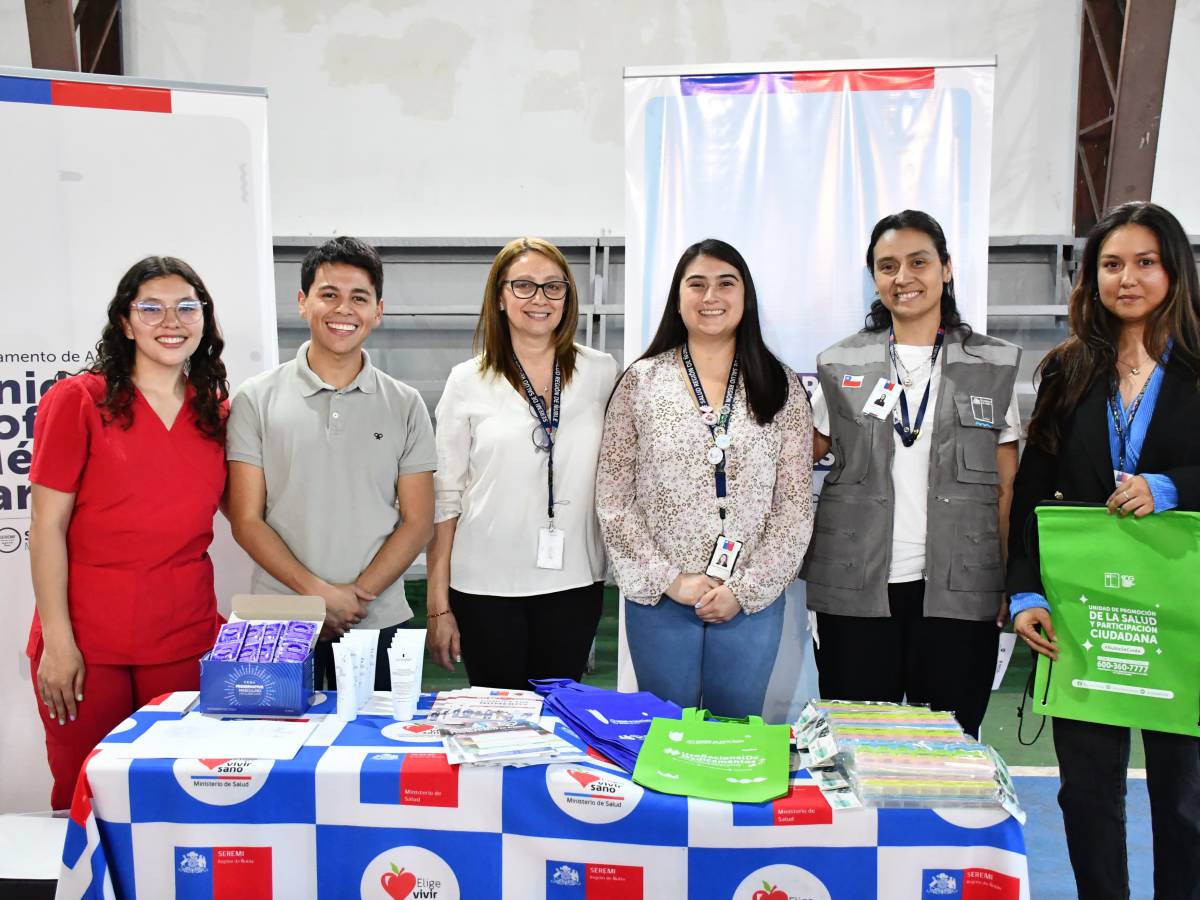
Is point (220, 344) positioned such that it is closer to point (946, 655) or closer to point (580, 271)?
point (946, 655)

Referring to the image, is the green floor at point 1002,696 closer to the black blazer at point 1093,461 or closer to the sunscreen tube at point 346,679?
the black blazer at point 1093,461

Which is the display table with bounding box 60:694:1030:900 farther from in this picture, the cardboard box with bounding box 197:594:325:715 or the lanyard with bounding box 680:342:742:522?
the lanyard with bounding box 680:342:742:522

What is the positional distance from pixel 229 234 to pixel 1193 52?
667 cm

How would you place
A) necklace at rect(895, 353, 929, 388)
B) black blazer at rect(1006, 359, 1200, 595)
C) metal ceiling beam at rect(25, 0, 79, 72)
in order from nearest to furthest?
black blazer at rect(1006, 359, 1200, 595), necklace at rect(895, 353, 929, 388), metal ceiling beam at rect(25, 0, 79, 72)

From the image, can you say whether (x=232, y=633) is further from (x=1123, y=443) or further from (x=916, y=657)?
(x=1123, y=443)

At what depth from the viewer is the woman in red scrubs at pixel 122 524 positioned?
6.11ft

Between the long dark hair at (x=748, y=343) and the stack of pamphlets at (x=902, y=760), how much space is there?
0.74 meters

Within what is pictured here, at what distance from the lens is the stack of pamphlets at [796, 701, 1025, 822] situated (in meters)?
1.30

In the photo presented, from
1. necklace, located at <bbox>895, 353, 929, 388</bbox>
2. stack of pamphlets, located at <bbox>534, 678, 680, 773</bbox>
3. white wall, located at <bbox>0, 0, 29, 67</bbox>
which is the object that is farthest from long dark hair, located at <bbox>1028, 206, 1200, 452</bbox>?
white wall, located at <bbox>0, 0, 29, 67</bbox>

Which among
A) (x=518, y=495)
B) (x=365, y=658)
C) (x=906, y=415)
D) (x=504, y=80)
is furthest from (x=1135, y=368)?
(x=504, y=80)

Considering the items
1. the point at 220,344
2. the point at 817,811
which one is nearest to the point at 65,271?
the point at 220,344

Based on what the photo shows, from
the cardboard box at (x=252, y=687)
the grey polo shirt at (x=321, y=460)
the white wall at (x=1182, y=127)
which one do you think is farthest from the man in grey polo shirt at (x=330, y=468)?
the white wall at (x=1182, y=127)

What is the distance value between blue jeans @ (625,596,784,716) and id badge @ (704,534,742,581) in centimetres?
10

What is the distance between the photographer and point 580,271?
20.8ft
